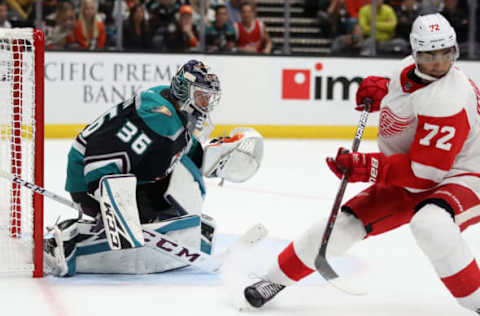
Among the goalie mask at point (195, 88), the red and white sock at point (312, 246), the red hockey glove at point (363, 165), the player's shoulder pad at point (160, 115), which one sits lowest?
the red and white sock at point (312, 246)

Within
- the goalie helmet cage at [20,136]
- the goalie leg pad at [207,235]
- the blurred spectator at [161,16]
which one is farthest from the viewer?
the blurred spectator at [161,16]

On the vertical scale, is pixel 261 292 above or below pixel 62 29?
below

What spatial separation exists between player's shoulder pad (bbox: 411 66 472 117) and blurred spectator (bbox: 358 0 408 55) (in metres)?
5.37

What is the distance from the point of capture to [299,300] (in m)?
2.91

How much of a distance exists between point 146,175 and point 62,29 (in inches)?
181

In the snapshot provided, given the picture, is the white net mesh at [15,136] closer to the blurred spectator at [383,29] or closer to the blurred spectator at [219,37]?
the blurred spectator at [219,37]

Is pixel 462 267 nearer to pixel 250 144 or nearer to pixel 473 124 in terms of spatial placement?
pixel 473 124

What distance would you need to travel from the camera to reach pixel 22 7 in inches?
289

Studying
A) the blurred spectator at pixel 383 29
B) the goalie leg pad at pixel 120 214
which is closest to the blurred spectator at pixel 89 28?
the blurred spectator at pixel 383 29

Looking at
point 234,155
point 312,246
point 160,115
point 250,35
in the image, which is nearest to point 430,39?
point 312,246

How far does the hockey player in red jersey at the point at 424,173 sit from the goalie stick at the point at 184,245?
330mm

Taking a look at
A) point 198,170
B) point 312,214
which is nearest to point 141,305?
point 198,170

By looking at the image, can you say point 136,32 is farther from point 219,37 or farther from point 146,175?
point 146,175

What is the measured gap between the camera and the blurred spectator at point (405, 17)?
7973 millimetres
